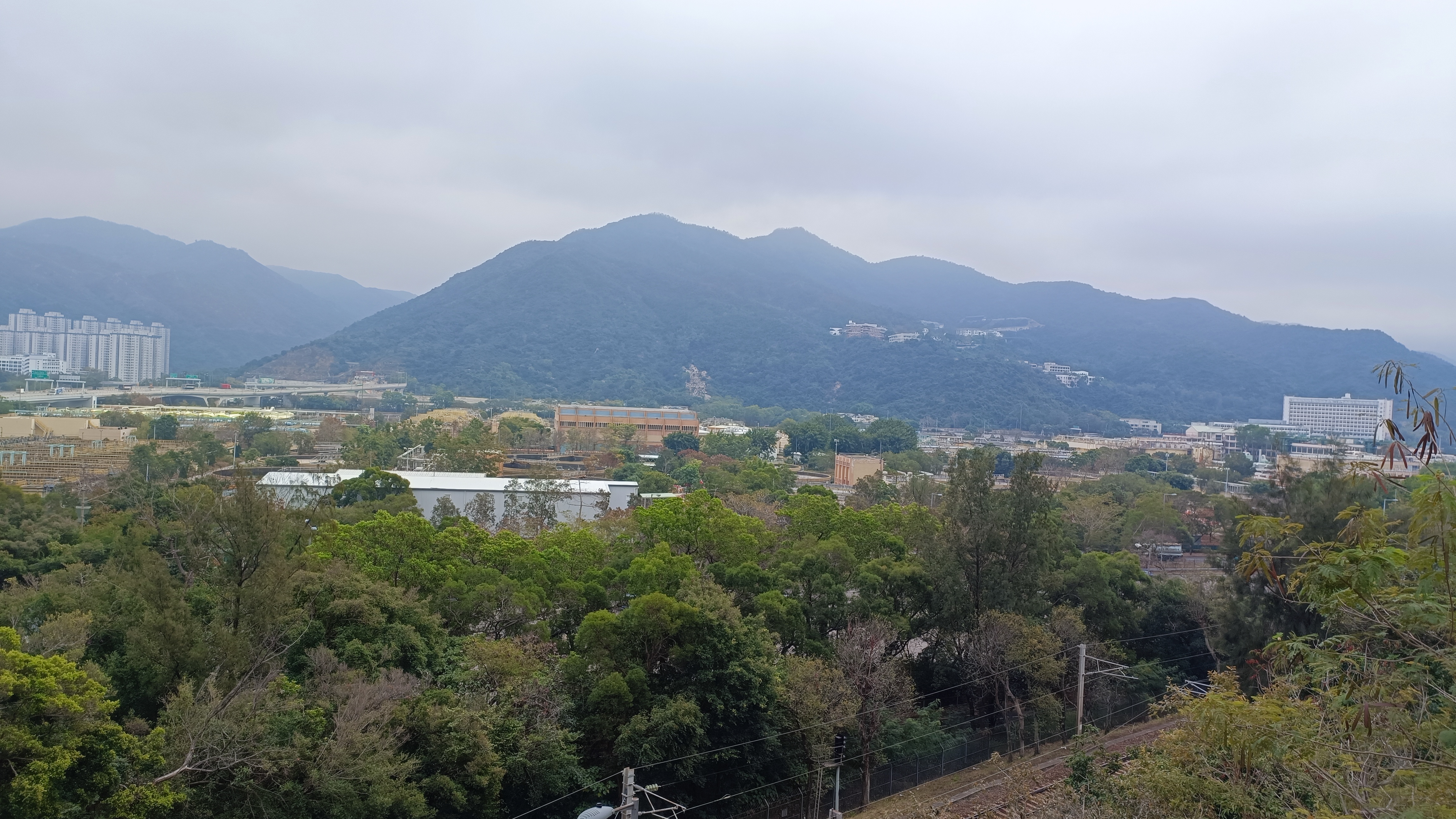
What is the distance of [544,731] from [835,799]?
451 centimetres

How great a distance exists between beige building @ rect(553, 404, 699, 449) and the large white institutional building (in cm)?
7760

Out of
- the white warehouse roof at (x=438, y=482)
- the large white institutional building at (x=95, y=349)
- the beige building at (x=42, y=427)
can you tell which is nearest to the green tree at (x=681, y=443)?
the white warehouse roof at (x=438, y=482)

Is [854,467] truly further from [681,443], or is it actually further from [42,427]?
[42,427]

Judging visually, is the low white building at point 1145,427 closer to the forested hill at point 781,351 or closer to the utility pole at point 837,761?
the forested hill at point 781,351

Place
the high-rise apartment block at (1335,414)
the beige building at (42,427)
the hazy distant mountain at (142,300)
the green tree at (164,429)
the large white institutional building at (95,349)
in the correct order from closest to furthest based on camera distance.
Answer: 1. the beige building at (42,427)
2. the green tree at (164,429)
3. the high-rise apartment block at (1335,414)
4. the large white institutional building at (95,349)
5. the hazy distant mountain at (142,300)

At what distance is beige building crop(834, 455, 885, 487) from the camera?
48.6 m

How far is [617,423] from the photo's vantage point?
6794 cm

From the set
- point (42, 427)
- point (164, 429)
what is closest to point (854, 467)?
point (164, 429)

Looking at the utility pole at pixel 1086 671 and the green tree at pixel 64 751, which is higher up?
the green tree at pixel 64 751

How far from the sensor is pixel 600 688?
12500 mm

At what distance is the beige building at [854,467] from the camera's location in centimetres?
4859

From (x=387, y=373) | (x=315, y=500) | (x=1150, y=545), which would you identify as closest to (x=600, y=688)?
(x=315, y=500)

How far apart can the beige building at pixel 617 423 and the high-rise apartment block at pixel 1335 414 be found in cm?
7816

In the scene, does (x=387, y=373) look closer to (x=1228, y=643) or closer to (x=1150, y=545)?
(x=1150, y=545)
